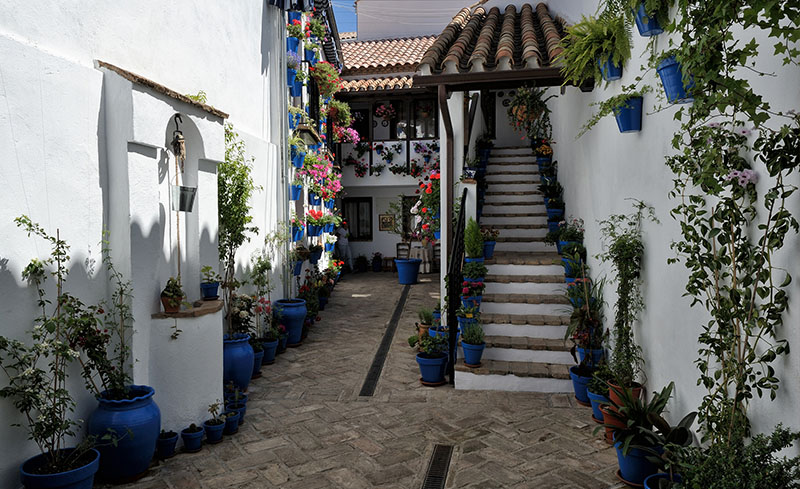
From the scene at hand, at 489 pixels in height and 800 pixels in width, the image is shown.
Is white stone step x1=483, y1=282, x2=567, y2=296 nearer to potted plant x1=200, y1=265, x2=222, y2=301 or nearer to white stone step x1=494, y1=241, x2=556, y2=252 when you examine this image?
white stone step x1=494, y1=241, x2=556, y2=252

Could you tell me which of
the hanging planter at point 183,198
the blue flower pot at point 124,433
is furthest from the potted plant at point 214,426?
the hanging planter at point 183,198

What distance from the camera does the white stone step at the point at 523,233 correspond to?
29.3 feet

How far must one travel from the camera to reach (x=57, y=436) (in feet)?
11.6

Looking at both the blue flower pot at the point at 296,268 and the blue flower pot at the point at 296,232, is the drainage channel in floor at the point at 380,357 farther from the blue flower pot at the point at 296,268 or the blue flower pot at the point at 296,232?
the blue flower pot at the point at 296,232

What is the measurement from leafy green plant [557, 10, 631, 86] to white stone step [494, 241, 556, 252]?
4.05 meters

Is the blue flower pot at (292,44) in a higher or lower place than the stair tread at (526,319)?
higher

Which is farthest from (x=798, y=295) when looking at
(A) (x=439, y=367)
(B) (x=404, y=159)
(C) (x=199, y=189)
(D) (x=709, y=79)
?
(B) (x=404, y=159)

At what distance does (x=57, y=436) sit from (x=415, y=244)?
38.6 ft

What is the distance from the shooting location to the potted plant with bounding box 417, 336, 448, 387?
615cm

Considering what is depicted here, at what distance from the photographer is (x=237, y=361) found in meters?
5.69

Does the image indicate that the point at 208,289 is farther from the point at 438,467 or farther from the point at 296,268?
the point at 296,268

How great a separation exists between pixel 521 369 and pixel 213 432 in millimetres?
3283

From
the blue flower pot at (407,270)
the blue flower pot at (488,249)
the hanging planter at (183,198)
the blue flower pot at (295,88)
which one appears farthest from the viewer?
the blue flower pot at (407,270)

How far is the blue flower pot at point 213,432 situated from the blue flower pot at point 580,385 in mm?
3464
